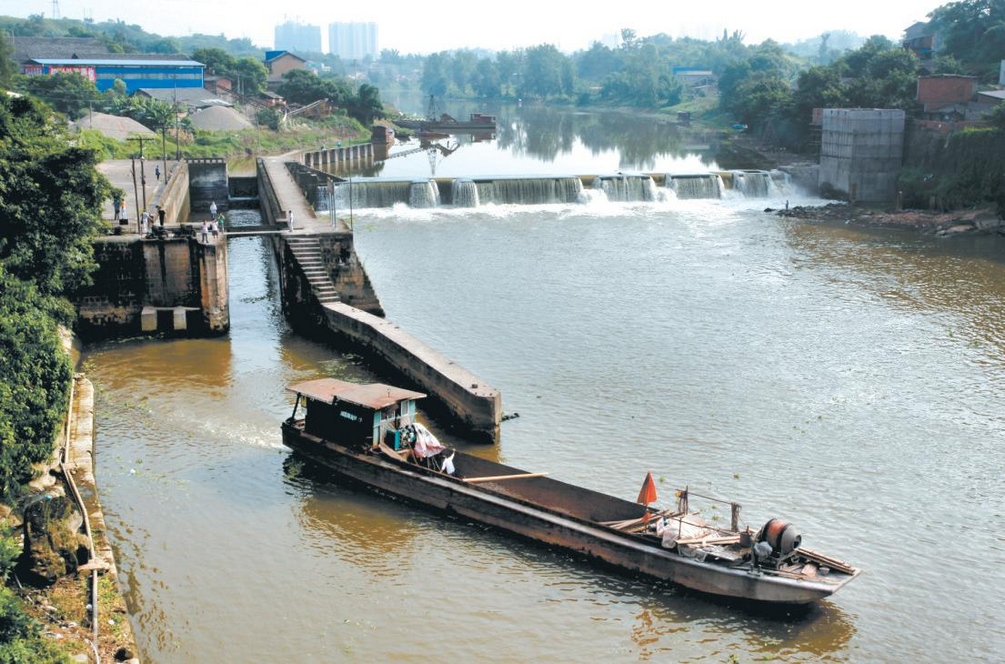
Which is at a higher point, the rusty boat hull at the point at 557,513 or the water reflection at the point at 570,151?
the water reflection at the point at 570,151

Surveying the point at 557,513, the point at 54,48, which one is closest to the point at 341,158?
the point at 54,48

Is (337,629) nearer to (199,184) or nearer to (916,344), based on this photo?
(916,344)

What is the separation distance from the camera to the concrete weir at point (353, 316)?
25.6 metres

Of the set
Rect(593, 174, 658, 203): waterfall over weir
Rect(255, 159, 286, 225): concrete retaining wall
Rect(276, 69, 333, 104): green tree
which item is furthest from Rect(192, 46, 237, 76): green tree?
Rect(593, 174, 658, 203): waterfall over weir

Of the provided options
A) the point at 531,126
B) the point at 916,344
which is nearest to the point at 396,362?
the point at 916,344

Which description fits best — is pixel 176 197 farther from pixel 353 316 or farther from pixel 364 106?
pixel 364 106

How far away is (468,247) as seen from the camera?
4906cm

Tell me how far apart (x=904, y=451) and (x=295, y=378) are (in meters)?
16.6

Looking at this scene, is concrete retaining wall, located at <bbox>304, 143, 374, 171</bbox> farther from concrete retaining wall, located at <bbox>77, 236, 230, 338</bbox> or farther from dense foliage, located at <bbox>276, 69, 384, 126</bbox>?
concrete retaining wall, located at <bbox>77, 236, 230, 338</bbox>

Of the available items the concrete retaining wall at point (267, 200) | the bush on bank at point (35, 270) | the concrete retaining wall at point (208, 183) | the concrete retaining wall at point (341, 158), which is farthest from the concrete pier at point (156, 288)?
the concrete retaining wall at point (341, 158)

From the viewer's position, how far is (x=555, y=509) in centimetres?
2045

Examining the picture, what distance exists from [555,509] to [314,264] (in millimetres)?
17199

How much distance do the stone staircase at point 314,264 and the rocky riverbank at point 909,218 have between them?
3374cm

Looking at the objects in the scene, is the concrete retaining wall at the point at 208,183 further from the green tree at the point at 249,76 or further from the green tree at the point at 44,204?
the green tree at the point at 249,76
